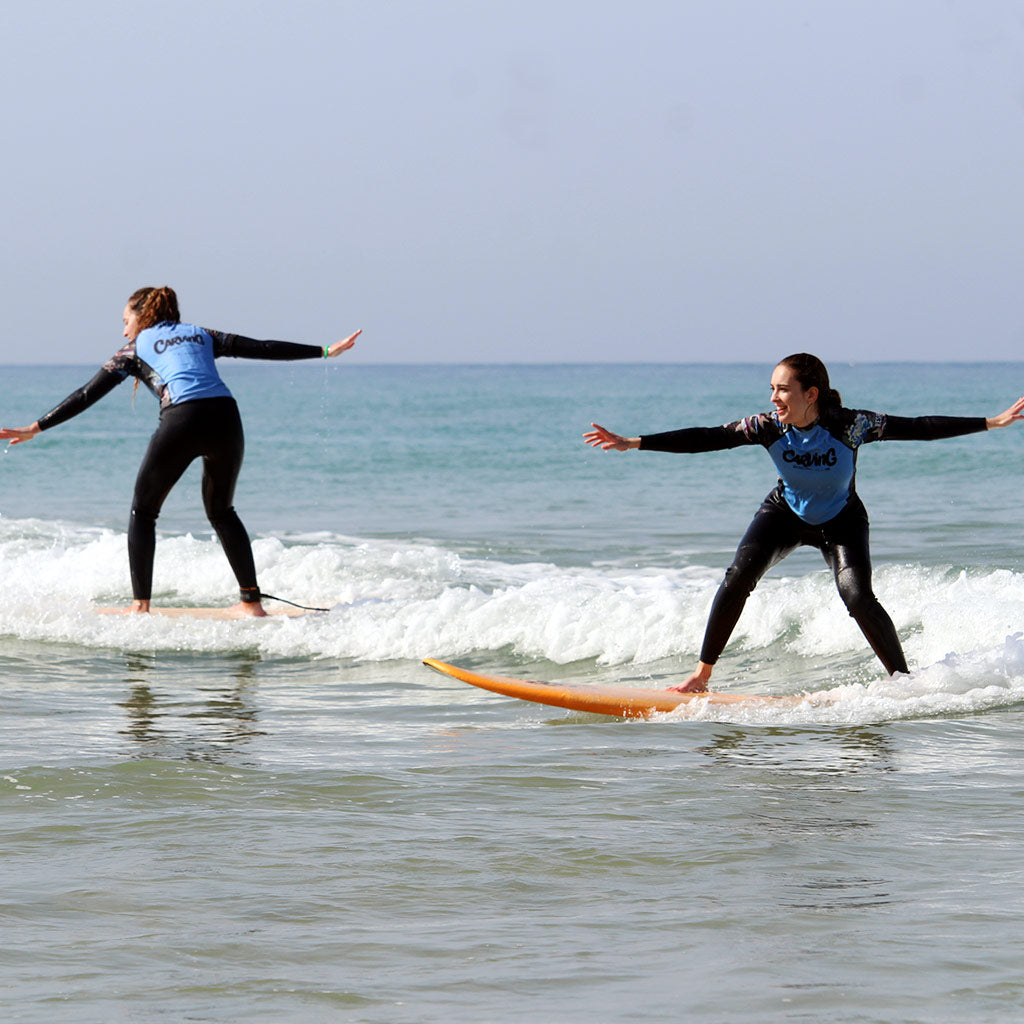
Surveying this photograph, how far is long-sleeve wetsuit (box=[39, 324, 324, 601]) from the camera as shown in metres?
8.13

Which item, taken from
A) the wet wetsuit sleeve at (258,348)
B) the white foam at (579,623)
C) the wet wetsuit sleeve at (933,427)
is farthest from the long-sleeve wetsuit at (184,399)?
the wet wetsuit sleeve at (933,427)

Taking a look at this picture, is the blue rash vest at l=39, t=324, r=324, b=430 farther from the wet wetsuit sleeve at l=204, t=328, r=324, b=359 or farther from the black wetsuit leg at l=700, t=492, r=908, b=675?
the black wetsuit leg at l=700, t=492, r=908, b=675

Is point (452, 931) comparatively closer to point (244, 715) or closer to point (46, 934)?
point (46, 934)

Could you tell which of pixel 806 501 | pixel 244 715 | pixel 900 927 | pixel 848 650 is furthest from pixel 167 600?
pixel 900 927

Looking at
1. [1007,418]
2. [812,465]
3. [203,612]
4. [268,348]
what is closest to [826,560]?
[812,465]

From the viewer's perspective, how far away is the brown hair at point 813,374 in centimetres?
576

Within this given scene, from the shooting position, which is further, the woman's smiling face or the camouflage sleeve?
the camouflage sleeve

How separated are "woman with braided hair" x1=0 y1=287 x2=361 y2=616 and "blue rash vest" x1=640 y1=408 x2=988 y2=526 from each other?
2.80 meters

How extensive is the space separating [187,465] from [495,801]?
4.24m

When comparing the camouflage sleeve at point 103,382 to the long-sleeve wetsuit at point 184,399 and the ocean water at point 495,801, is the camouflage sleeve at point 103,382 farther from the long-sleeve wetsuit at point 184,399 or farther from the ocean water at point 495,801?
the ocean water at point 495,801

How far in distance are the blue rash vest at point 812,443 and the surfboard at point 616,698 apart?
878 mm

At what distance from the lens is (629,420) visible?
168 feet

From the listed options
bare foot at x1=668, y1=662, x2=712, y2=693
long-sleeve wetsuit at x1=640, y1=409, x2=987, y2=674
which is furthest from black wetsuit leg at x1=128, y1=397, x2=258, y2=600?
long-sleeve wetsuit at x1=640, y1=409, x2=987, y2=674

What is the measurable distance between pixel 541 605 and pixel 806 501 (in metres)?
2.92
